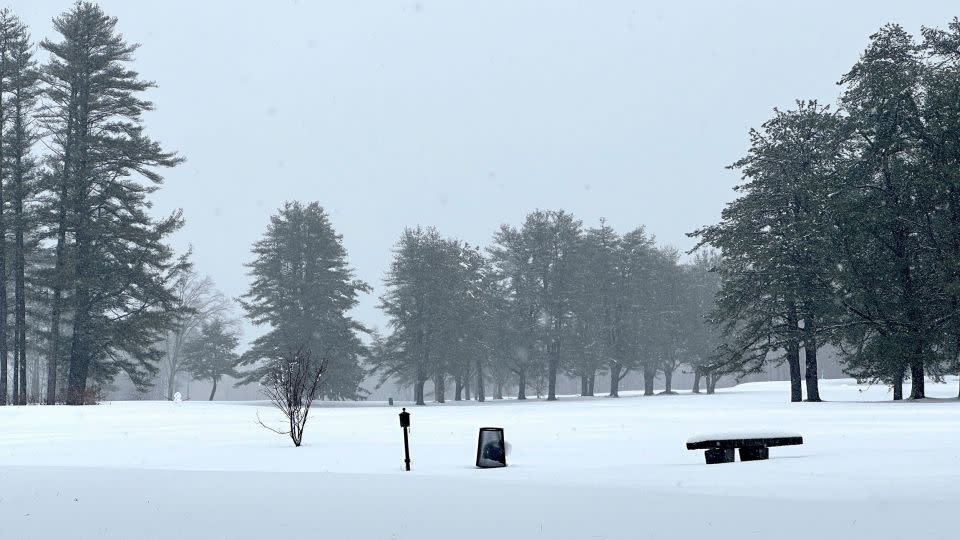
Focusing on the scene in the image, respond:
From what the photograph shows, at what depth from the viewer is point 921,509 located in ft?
31.1

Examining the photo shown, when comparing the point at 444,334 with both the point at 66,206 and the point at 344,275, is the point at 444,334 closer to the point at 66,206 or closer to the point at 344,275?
the point at 344,275

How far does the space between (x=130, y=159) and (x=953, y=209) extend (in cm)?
3488

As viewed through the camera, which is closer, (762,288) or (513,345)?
(762,288)

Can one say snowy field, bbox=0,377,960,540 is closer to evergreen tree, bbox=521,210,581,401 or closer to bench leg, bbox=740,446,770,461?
bench leg, bbox=740,446,770,461

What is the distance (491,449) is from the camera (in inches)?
628

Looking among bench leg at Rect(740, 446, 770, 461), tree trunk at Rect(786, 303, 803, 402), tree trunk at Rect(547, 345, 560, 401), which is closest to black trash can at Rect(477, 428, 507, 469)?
bench leg at Rect(740, 446, 770, 461)

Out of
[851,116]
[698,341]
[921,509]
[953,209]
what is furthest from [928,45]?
[698,341]

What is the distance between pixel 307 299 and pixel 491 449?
50.4m

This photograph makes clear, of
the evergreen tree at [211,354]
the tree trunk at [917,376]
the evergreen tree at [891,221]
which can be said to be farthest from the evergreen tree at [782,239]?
the evergreen tree at [211,354]

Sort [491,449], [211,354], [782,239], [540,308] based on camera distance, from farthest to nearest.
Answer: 1. [211,354]
2. [540,308]
3. [782,239]
4. [491,449]

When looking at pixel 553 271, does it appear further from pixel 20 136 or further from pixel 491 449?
pixel 491 449

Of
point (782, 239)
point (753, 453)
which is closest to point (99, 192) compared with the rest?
point (782, 239)

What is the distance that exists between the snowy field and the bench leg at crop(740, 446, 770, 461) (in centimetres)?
51

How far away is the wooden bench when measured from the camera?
15.1 metres
